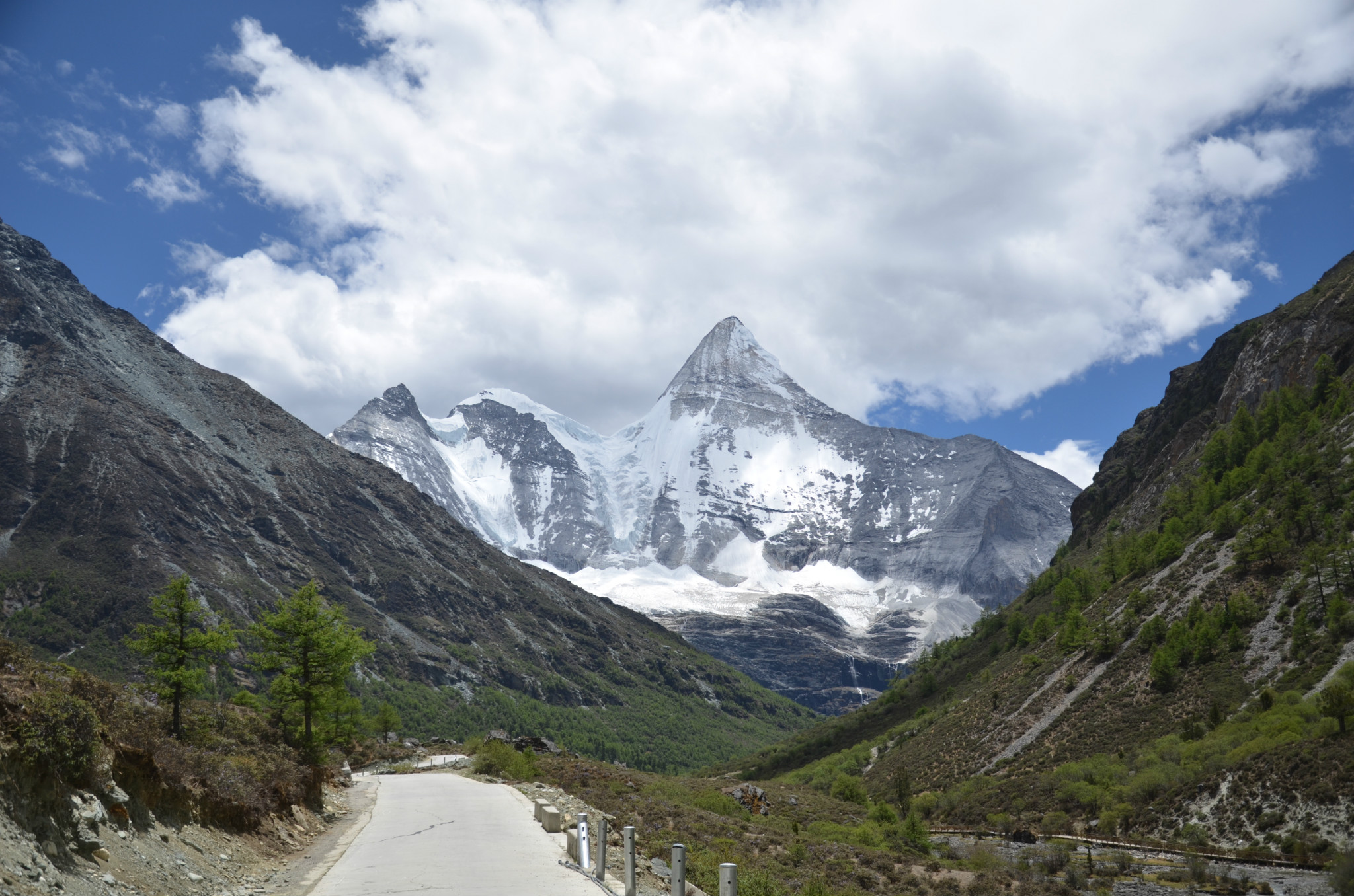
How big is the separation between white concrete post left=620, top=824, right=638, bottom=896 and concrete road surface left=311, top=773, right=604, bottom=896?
0.50 m

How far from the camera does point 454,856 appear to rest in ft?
52.0

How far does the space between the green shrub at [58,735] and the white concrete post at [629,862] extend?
813cm

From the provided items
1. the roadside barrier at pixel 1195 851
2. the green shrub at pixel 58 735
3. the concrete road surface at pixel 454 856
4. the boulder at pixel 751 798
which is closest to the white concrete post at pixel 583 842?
the concrete road surface at pixel 454 856

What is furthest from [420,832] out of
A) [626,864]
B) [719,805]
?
[719,805]

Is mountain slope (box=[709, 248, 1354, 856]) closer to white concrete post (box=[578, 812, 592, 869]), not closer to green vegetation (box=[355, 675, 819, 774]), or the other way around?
white concrete post (box=[578, 812, 592, 869])

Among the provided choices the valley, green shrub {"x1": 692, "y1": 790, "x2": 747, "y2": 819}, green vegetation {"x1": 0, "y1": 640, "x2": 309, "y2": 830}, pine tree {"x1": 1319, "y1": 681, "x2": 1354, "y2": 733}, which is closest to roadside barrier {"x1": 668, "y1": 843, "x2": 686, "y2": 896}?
the valley

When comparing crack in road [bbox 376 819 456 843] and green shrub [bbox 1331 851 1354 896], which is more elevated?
green shrub [bbox 1331 851 1354 896]

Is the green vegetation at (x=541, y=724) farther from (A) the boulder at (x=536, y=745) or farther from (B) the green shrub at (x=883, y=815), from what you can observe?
(B) the green shrub at (x=883, y=815)

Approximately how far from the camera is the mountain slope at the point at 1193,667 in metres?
40.4

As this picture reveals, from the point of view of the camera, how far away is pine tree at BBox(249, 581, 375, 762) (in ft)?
105

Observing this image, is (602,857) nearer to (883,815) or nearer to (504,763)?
(504,763)

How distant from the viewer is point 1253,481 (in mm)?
83312

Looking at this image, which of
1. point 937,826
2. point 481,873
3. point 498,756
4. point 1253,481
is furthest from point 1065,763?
point 481,873

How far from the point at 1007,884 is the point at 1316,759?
1718cm
